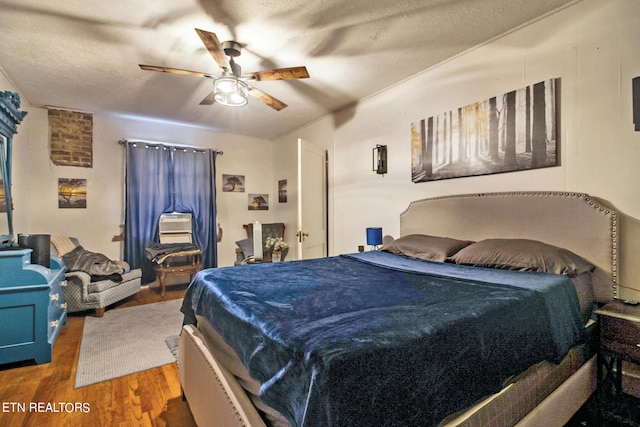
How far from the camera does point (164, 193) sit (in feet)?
15.6

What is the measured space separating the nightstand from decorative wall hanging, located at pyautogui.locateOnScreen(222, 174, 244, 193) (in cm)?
509

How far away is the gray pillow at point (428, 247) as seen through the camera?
2.40 m

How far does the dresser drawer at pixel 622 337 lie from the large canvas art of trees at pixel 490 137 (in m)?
1.16

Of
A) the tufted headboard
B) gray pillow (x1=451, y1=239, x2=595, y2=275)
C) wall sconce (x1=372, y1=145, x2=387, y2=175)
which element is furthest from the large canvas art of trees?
gray pillow (x1=451, y1=239, x2=595, y2=275)

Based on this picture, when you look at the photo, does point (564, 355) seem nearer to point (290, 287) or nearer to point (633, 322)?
point (633, 322)

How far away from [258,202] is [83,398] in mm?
4141

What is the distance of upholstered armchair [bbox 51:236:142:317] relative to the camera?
327 centimetres

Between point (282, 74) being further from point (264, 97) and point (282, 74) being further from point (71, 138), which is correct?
point (71, 138)

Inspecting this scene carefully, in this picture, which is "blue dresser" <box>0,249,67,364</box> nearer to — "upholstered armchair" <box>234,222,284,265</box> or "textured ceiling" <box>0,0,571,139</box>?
"textured ceiling" <box>0,0,571,139</box>

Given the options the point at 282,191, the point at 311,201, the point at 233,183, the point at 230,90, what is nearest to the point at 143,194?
the point at 233,183

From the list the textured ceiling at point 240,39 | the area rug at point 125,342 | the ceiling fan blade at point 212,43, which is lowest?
the area rug at point 125,342

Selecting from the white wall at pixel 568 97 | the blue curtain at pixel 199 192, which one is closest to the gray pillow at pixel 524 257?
the white wall at pixel 568 97

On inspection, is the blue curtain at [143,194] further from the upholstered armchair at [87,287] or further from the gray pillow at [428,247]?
the gray pillow at [428,247]

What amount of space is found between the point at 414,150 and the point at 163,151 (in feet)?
12.7
